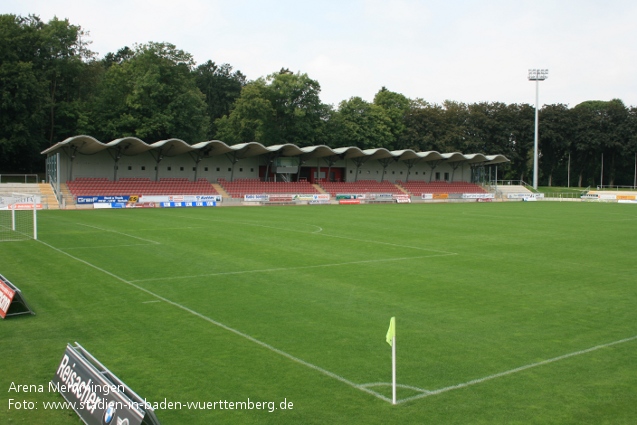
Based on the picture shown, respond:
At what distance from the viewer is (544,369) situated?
24.2 feet

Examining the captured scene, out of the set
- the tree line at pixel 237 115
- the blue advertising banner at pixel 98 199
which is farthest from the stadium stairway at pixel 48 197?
the tree line at pixel 237 115

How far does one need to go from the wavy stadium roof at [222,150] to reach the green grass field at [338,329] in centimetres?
3283

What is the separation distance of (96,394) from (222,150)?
178 feet

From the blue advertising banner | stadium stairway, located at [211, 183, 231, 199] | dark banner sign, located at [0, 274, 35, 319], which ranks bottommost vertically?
dark banner sign, located at [0, 274, 35, 319]

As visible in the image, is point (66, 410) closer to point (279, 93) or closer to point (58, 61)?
point (58, 61)

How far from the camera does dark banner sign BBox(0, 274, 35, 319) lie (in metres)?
9.94

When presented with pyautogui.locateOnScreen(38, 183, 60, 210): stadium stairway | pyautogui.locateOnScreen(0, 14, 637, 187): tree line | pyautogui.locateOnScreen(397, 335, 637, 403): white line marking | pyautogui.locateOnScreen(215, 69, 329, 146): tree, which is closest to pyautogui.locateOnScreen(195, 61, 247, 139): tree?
pyautogui.locateOnScreen(0, 14, 637, 187): tree line

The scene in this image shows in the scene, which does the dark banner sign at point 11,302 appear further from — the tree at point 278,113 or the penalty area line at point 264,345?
the tree at point 278,113

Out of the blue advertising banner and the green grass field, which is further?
the blue advertising banner

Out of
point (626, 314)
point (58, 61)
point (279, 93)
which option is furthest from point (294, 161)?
point (626, 314)

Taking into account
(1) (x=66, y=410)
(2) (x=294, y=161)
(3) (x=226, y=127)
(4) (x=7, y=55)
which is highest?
(4) (x=7, y=55)

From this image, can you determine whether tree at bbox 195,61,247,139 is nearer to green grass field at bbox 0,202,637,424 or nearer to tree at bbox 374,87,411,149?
tree at bbox 374,87,411,149

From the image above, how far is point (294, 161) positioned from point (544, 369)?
57.6 meters

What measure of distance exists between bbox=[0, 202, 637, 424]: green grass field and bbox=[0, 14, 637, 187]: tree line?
45202 mm
